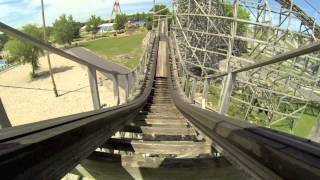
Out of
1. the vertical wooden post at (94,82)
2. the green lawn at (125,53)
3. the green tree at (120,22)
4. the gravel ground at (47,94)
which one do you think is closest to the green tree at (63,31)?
the green tree at (120,22)

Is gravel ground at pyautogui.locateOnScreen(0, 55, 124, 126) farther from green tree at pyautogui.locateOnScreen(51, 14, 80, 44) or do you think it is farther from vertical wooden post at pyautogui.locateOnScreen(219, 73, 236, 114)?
green tree at pyautogui.locateOnScreen(51, 14, 80, 44)

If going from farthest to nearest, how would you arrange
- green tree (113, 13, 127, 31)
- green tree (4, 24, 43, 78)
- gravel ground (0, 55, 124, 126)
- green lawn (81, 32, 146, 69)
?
green tree (113, 13, 127, 31) < green tree (4, 24, 43, 78) < green lawn (81, 32, 146, 69) < gravel ground (0, 55, 124, 126)

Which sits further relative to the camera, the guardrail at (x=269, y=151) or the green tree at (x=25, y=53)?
the green tree at (x=25, y=53)

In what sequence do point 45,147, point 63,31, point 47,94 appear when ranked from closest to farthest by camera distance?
point 45,147, point 47,94, point 63,31

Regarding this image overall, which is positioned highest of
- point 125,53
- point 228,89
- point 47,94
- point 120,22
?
point 120,22

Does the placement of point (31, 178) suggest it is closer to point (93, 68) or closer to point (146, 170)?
point (146, 170)

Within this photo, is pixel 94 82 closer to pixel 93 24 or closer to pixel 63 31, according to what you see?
pixel 63 31

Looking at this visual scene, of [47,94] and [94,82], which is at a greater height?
[94,82]

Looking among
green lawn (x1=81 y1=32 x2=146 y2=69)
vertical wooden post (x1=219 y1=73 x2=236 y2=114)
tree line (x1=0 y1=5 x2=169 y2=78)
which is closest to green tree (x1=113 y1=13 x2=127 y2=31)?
tree line (x1=0 y1=5 x2=169 y2=78)

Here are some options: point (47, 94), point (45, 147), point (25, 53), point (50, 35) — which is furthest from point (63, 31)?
point (45, 147)

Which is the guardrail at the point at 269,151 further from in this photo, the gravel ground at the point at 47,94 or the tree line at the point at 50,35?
the tree line at the point at 50,35

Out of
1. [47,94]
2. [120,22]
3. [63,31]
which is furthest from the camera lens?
[120,22]

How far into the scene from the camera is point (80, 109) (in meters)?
27.0

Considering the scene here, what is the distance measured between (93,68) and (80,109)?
2272cm
